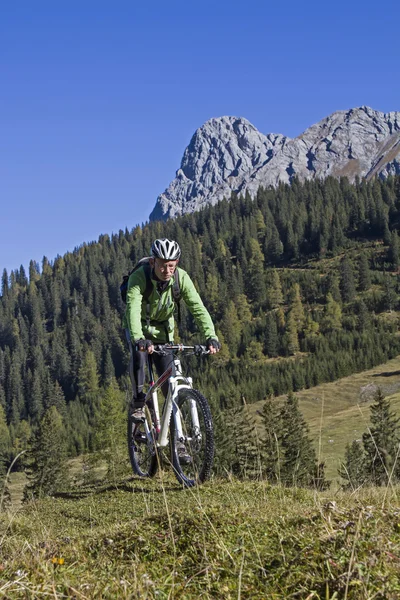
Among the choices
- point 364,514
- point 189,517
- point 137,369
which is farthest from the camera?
point 137,369

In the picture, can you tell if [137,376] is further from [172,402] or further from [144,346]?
[144,346]

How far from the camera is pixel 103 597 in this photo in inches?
124

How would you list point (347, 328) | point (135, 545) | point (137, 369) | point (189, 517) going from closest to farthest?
1. point (135, 545)
2. point (189, 517)
3. point (137, 369)
4. point (347, 328)

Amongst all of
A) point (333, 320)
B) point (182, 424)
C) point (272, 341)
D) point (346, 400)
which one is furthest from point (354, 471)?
point (333, 320)

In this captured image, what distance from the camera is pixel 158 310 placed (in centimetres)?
984

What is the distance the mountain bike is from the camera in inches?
347

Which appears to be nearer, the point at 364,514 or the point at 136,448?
the point at 364,514

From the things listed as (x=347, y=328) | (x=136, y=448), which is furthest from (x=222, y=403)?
(x=136, y=448)

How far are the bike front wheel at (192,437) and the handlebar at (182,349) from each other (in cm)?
64

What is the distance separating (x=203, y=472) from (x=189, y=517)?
14.0 ft

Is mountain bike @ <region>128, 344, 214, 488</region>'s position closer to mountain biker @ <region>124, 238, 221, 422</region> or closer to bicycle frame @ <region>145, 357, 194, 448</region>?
bicycle frame @ <region>145, 357, 194, 448</region>

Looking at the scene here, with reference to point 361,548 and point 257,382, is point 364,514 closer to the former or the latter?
point 361,548

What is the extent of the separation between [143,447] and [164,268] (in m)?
3.93

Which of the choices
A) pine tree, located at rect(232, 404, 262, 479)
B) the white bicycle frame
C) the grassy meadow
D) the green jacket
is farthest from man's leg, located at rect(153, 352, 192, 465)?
the grassy meadow
